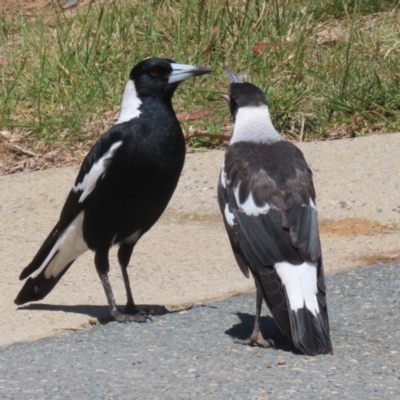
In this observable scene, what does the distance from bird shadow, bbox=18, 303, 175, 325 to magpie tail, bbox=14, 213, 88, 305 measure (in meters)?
0.05

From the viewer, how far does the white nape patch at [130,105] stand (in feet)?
16.0

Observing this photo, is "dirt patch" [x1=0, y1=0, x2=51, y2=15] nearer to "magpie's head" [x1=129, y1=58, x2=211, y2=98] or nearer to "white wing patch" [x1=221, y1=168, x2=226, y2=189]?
"magpie's head" [x1=129, y1=58, x2=211, y2=98]

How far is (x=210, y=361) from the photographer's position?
13.7 feet

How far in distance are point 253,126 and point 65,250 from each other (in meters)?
1.03

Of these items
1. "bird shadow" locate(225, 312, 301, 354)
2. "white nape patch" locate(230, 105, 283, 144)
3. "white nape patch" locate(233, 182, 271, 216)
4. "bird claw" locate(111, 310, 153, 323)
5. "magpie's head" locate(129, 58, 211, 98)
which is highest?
"magpie's head" locate(129, 58, 211, 98)

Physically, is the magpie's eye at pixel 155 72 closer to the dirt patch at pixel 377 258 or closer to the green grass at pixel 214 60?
the dirt patch at pixel 377 258

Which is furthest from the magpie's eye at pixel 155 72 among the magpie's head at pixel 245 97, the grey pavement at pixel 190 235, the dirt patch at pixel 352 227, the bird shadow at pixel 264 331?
the dirt patch at pixel 352 227

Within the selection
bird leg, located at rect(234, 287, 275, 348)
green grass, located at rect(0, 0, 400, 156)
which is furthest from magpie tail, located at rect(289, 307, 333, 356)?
green grass, located at rect(0, 0, 400, 156)

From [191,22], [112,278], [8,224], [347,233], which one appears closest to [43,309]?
[112,278]

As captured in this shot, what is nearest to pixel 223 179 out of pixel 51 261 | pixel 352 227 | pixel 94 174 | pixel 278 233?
pixel 278 233

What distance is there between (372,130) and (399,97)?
350 mm

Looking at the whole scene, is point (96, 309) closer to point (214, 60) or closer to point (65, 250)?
point (65, 250)

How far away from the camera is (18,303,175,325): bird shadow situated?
4.85m

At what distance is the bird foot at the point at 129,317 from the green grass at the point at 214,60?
2.69 metres
